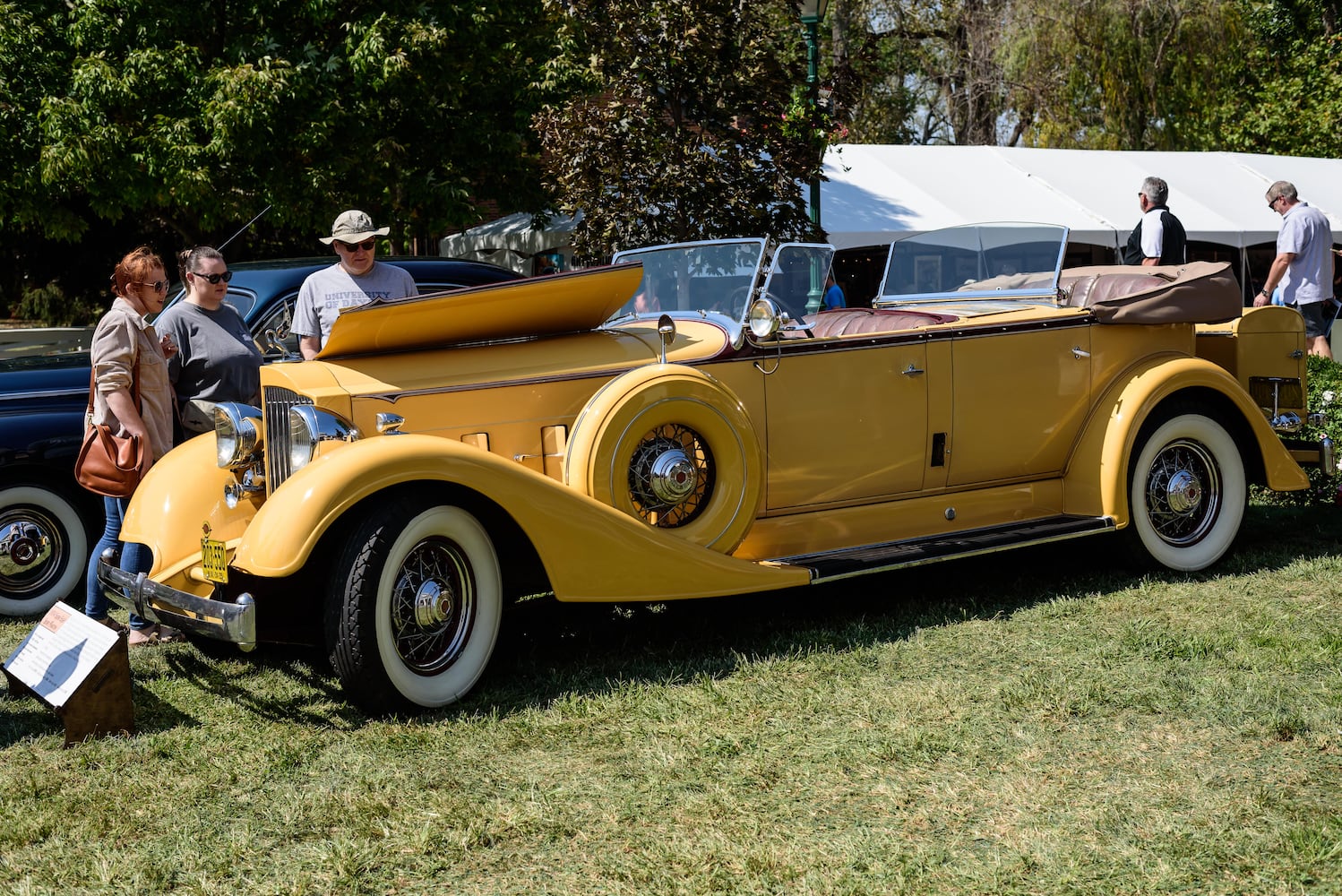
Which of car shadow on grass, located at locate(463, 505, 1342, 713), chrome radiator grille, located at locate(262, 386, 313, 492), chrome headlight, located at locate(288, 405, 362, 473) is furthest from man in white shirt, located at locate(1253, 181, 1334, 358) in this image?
chrome radiator grille, located at locate(262, 386, 313, 492)

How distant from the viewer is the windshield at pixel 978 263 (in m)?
6.29

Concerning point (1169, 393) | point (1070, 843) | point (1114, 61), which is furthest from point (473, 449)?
point (1114, 61)

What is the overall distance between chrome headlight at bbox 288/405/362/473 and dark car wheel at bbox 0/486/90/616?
2507 mm

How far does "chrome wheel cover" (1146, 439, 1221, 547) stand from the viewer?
6055 mm

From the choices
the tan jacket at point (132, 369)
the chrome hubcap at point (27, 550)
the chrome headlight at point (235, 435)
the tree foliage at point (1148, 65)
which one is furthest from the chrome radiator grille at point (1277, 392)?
the tree foliage at point (1148, 65)

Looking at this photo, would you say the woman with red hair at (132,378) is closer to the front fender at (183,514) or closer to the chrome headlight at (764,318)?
the front fender at (183,514)

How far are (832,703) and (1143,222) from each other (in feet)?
18.7

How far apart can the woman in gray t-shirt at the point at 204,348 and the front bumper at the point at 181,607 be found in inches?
42.0

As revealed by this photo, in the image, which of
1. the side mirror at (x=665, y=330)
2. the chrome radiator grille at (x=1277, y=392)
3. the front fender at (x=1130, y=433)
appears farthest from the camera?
the chrome radiator grille at (x=1277, y=392)

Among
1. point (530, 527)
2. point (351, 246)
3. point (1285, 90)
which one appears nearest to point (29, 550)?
point (351, 246)

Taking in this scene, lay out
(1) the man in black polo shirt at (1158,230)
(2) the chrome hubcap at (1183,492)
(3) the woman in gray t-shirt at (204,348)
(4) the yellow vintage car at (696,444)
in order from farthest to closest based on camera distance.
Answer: (1) the man in black polo shirt at (1158,230) → (2) the chrome hubcap at (1183,492) → (3) the woman in gray t-shirt at (204,348) → (4) the yellow vintage car at (696,444)

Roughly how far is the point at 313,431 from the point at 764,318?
73.9 inches

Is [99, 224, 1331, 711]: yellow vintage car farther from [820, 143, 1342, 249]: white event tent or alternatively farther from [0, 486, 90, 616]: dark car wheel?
[820, 143, 1342, 249]: white event tent

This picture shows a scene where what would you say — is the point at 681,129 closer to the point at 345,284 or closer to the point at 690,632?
the point at 345,284
